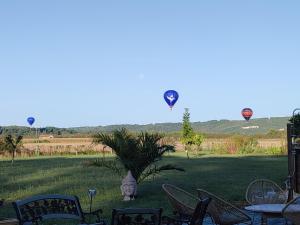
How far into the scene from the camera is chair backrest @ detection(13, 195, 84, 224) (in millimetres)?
6156

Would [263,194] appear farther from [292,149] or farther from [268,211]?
[268,211]

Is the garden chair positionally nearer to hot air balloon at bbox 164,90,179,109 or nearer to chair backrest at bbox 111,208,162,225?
chair backrest at bbox 111,208,162,225

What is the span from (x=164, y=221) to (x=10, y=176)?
15.6 m

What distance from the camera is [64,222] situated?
1077 centimetres

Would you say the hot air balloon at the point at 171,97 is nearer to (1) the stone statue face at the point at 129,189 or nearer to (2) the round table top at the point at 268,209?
(1) the stone statue face at the point at 129,189

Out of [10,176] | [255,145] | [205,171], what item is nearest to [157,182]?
[205,171]

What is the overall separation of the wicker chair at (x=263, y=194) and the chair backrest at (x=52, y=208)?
4.30 m

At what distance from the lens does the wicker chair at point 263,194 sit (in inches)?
387

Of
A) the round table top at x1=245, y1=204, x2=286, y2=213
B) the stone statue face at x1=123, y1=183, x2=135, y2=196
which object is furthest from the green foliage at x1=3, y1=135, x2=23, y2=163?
the round table top at x1=245, y1=204, x2=286, y2=213

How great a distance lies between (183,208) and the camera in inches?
310

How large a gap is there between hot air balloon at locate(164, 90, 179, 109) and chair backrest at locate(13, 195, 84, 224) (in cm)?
3093

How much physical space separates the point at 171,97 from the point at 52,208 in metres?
31.1

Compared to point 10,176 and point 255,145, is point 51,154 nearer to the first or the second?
point 255,145

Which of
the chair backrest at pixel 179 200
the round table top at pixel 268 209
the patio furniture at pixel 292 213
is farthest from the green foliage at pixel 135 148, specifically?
the patio furniture at pixel 292 213
